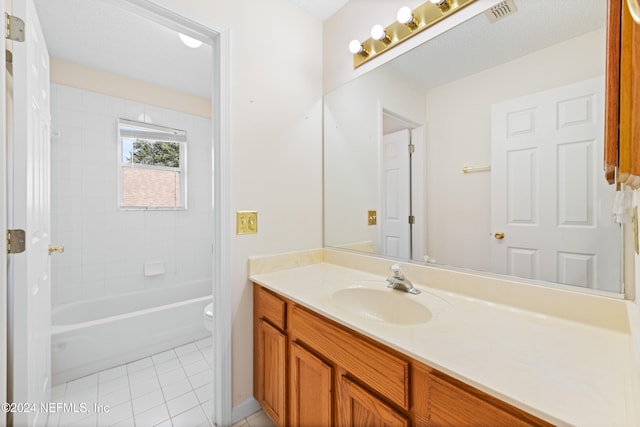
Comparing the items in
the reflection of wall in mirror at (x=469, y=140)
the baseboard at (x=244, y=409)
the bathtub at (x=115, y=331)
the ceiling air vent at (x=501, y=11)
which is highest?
the ceiling air vent at (x=501, y=11)

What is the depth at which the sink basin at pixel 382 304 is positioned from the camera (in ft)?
3.58

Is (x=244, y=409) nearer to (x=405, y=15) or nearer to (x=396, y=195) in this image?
(x=396, y=195)

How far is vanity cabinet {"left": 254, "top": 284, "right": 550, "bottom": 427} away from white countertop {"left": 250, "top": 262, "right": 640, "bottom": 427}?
4 centimetres

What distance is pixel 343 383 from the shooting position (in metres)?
0.90

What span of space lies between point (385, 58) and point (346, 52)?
321 millimetres

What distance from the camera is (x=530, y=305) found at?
0.94m

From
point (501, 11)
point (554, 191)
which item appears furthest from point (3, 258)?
point (501, 11)

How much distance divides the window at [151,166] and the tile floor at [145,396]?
58.4 inches

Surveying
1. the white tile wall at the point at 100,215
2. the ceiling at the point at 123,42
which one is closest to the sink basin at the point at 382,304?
the ceiling at the point at 123,42

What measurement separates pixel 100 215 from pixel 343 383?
264 cm

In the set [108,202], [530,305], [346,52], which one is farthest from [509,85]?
[108,202]

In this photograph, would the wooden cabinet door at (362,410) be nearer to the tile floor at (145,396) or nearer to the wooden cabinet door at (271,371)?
the wooden cabinet door at (271,371)

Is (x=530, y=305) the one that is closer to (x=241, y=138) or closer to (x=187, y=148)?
(x=241, y=138)

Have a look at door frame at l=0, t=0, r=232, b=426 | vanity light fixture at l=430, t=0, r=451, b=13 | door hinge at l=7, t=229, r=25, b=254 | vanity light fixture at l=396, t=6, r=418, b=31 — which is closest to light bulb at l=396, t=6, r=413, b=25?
vanity light fixture at l=396, t=6, r=418, b=31
